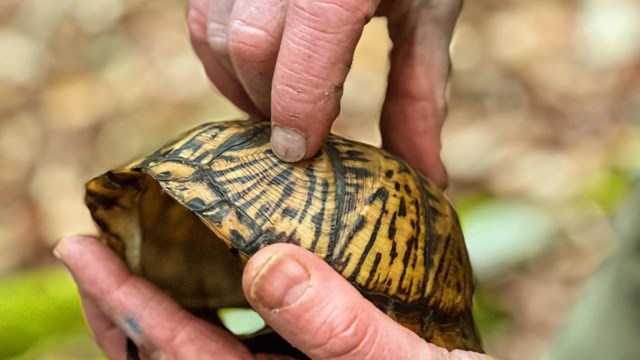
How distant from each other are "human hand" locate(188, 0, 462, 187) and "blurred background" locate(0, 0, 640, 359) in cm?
70

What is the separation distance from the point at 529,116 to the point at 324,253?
171cm

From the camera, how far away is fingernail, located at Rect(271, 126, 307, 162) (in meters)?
0.85

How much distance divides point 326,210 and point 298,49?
17cm

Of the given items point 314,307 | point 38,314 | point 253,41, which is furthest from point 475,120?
point 314,307

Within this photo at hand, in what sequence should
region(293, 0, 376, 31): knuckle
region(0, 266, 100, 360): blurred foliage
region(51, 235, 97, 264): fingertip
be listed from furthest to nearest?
1. region(0, 266, 100, 360): blurred foliage
2. region(51, 235, 97, 264): fingertip
3. region(293, 0, 376, 31): knuckle

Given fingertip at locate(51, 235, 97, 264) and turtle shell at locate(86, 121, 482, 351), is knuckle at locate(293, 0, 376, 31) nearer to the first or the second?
turtle shell at locate(86, 121, 482, 351)

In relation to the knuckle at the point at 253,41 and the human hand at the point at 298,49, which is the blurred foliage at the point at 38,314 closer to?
the human hand at the point at 298,49

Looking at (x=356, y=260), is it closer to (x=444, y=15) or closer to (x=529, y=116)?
(x=444, y=15)

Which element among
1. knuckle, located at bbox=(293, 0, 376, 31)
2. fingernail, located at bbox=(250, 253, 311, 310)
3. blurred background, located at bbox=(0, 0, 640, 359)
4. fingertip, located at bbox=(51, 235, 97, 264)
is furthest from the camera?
blurred background, located at bbox=(0, 0, 640, 359)

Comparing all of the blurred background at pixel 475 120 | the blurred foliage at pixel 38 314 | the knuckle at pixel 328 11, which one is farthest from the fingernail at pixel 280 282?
the blurred background at pixel 475 120

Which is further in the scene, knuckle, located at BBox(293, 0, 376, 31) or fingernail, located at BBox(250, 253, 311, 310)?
knuckle, located at BBox(293, 0, 376, 31)

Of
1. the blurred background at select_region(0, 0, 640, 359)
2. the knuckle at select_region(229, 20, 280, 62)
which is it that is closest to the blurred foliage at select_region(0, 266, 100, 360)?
the blurred background at select_region(0, 0, 640, 359)

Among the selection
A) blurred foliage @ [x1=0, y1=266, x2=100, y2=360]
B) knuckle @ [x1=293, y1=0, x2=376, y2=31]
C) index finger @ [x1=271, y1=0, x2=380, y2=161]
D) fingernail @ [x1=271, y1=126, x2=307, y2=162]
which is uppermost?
knuckle @ [x1=293, y1=0, x2=376, y2=31]

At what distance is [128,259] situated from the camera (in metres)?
1.06
